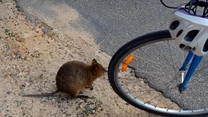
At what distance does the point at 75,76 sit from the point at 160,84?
1.00 metres

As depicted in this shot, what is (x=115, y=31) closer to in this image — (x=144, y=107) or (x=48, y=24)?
(x=48, y=24)

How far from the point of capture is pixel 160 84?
3.15 metres

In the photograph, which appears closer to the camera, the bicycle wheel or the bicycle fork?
the bicycle fork

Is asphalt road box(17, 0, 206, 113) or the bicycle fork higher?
the bicycle fork

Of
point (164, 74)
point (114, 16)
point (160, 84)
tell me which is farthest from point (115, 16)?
point (160, 84)

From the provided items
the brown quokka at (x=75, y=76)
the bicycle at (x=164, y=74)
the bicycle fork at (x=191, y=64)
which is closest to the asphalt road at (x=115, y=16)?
the bicycle at (x=164, y=74)

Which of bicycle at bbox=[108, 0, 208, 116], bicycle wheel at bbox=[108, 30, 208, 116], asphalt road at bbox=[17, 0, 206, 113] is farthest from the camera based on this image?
asphalt road at bbox=[17, 0, 206, 113]

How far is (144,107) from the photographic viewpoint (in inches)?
111

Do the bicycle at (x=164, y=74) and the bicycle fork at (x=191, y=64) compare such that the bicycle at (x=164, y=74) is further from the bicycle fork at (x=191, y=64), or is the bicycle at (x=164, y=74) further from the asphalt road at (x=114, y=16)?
the asphalt road at (x=114, y=16)

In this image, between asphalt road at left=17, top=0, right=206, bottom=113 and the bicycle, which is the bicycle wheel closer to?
the bicycle

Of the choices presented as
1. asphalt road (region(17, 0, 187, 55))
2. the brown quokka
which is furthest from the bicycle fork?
asphalt road (region(17, 0, 187, 55))

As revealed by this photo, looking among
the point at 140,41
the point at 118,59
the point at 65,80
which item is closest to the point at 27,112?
the point at 65,80

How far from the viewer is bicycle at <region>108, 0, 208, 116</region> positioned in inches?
75.5

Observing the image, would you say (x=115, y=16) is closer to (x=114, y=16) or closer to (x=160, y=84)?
(x=114, y=16)
